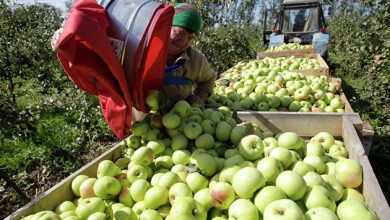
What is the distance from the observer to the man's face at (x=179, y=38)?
8.57 feet

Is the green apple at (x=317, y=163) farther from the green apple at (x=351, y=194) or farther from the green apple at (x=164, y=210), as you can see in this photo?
the green apple at (x=164, y=210)

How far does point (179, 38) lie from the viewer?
2.66 meters

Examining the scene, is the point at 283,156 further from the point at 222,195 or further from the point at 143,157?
Answer: the point at 143,157

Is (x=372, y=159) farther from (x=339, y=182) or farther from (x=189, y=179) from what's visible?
(x=189, y=179)

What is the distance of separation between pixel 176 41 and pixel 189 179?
4.27 feet

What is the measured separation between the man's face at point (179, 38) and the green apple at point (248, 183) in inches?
56.3

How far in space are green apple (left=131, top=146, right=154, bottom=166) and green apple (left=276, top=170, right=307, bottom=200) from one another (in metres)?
0.88

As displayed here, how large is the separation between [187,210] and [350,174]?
95 cm

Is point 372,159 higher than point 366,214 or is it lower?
lower

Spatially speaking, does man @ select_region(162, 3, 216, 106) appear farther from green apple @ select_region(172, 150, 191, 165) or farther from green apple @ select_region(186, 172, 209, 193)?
green apple @ select_region(186, 172, 209, 193)

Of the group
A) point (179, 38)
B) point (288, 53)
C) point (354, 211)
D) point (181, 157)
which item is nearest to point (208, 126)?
point (181, 157)

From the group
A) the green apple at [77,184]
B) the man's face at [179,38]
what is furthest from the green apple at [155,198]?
the man's face at [179,38]

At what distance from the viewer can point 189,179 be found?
1.86 metres

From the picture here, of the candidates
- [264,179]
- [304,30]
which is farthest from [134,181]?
[304,30]
